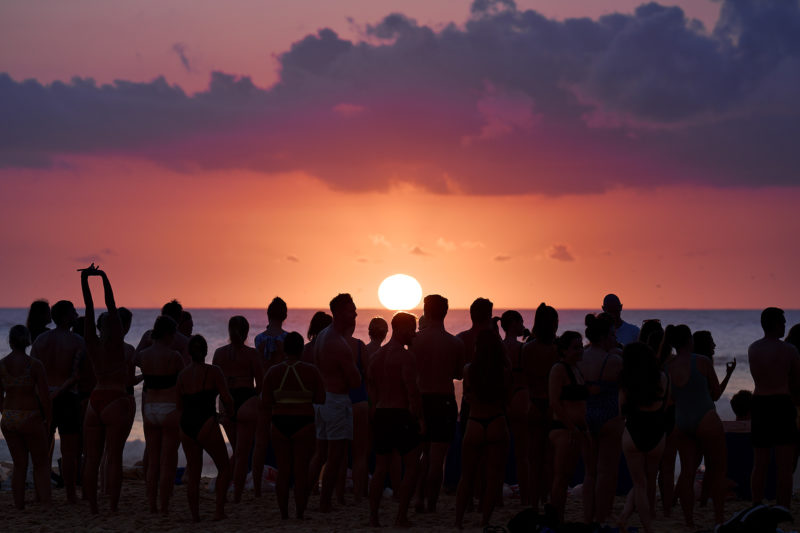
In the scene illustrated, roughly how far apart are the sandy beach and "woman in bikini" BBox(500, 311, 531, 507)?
467mm

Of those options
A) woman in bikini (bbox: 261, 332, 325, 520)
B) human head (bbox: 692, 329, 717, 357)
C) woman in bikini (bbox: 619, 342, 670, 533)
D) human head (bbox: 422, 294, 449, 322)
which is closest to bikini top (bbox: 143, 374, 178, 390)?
woman in bikini (bbox: 261, 332, 325, 520)

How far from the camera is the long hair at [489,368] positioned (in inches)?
297

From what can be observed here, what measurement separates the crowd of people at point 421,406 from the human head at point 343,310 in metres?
0.02

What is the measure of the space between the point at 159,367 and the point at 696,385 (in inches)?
188

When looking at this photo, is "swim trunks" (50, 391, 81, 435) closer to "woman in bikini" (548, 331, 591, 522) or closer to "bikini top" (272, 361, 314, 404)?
"bikini top" (272, 361, 314, 404)

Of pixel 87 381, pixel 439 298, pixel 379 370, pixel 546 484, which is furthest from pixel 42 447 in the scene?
pixel 546 484

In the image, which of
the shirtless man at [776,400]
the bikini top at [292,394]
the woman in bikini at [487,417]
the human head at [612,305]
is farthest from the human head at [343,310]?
the shirtless man at [776,400]

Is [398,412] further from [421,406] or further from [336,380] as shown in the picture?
[336,380]

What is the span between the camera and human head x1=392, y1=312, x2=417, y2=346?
7898 millimetres

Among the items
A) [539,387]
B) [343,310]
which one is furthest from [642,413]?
[343,310]

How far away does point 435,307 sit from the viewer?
25.8 feet

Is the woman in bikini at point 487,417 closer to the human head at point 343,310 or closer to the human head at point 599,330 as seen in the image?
the human head at point 599,330

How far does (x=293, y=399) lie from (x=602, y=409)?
2694mm

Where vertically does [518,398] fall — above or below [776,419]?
above
